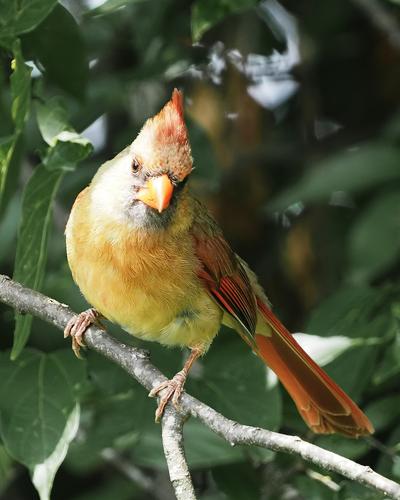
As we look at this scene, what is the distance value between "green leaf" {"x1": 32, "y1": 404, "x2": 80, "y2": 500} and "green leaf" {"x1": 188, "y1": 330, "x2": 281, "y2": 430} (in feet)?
1.76

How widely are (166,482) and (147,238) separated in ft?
3.82

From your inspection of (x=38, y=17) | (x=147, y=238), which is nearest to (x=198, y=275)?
(x=147, y=238)

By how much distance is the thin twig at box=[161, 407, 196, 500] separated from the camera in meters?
2.40

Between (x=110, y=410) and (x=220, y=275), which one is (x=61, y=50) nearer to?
(x=220, y=275)

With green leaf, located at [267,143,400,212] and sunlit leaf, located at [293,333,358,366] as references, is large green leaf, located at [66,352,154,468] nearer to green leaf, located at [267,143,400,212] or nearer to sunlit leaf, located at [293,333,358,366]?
sunlit leaf, located at [293,333,358,366]

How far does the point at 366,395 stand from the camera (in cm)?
372

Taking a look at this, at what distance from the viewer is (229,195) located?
4992mm

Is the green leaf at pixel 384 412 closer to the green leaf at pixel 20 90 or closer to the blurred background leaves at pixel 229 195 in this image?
the blurred background leaves at pixel 229 195

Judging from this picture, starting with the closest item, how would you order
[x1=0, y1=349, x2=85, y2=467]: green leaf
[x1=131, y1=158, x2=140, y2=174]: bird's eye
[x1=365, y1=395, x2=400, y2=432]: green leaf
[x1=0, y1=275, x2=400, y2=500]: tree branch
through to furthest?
1. [x1=0, y1=275, x2=400, y2=500]: tree branch
2. [x1=0, y1=349, x2=85, y2=467]: green leaf
3. [x1=131, y1=158, x2=140, y2=174]: bird's eye
4. [x1=365, y1=395, x2=400, y2=432]: green leaf

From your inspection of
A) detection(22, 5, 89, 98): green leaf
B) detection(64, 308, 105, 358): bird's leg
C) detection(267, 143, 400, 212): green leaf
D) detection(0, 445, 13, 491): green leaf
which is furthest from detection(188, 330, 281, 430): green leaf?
detection(22, 5, 89, 98): green leaf

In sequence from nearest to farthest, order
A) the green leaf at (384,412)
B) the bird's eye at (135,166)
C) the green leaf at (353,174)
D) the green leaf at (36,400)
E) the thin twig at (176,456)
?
the thin twig at (176,456)
the green leaf at (36,400)
the bird's eye at (135,166)
the green leaf at (384,412)
the green leaf at (353,174)

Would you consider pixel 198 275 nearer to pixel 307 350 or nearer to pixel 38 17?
pixel 307 350

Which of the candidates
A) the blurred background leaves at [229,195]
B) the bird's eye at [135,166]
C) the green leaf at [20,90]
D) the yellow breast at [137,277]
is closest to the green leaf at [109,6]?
the blurred background leaves at [229,195]

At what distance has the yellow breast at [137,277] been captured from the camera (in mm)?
3131
